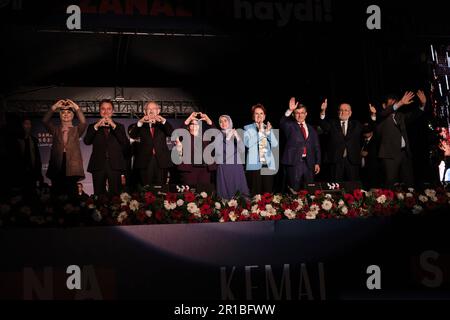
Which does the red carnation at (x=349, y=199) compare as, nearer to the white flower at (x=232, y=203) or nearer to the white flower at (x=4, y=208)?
the white flower at (x=232, y=203)

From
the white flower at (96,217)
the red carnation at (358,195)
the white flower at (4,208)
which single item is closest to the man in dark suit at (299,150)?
the red carnation at (358,195)

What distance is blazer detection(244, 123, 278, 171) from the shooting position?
7.38 m

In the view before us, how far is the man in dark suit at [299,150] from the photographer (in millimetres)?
7461

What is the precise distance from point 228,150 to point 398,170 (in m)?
2.15

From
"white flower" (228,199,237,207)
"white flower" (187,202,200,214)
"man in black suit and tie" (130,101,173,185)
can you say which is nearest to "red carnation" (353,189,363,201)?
"white flower" (228,199,237,207)

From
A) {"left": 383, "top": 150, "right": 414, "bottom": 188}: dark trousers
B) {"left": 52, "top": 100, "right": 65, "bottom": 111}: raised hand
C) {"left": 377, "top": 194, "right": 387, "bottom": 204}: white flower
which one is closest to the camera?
{"left": 377, "top": 194, "right": 387, "bottom": 204}: white flower

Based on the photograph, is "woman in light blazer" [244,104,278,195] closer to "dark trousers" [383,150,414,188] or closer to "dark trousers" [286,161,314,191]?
"dark trousers" [286,161,314,191]

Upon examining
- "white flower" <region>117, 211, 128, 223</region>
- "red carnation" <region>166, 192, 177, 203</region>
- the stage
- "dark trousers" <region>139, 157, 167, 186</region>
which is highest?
"dark trousers" <region>139, 157, 167, 186</region>

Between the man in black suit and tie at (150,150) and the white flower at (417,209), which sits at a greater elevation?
the man in black suit and tie at (150,150)

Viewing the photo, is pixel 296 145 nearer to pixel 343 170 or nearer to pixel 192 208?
pixel 343 170

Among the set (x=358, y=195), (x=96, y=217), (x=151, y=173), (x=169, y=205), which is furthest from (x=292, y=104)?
(x=96, y=217)
